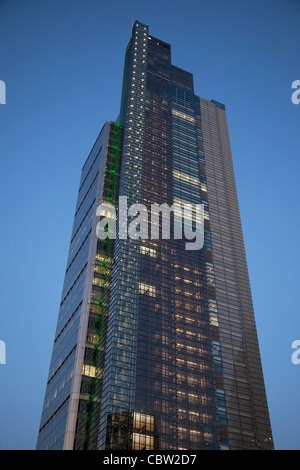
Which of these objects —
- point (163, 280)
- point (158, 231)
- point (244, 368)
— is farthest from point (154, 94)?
point (244, 368)

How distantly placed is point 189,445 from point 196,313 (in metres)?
32.1

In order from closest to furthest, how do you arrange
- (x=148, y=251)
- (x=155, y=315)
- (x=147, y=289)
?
(x=155, y=315)
(x=147, y=289)
(x=148, y=251)

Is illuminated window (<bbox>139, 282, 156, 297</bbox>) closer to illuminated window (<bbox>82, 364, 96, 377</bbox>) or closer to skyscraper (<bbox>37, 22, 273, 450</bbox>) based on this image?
skyscraper (<bbox>37, 22, 273, 450</bbox>)

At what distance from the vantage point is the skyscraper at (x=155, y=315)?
9825 centimetres

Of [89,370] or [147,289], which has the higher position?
[147,289]

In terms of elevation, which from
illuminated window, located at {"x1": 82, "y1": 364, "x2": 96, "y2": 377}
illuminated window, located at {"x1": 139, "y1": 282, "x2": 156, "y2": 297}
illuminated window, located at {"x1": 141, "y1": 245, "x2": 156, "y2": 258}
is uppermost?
illuminated window, located at {"x1": 141, "y1": 245, "x2": 156, "y2": 258}

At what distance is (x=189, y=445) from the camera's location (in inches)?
3770

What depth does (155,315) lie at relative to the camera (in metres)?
111

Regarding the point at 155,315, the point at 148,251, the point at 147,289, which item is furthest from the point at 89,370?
the point at 148,251

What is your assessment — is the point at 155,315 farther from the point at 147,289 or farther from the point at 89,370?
the point at 89,370

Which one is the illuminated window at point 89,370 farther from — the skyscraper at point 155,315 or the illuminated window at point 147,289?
the illuminated window at point 147,289

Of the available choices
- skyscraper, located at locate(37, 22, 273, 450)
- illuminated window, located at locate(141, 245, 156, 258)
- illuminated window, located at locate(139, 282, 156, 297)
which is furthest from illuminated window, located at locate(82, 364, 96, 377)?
illuminated window, located at locate(141, 245, 156, 258)

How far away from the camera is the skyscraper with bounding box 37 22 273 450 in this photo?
9825 cm
